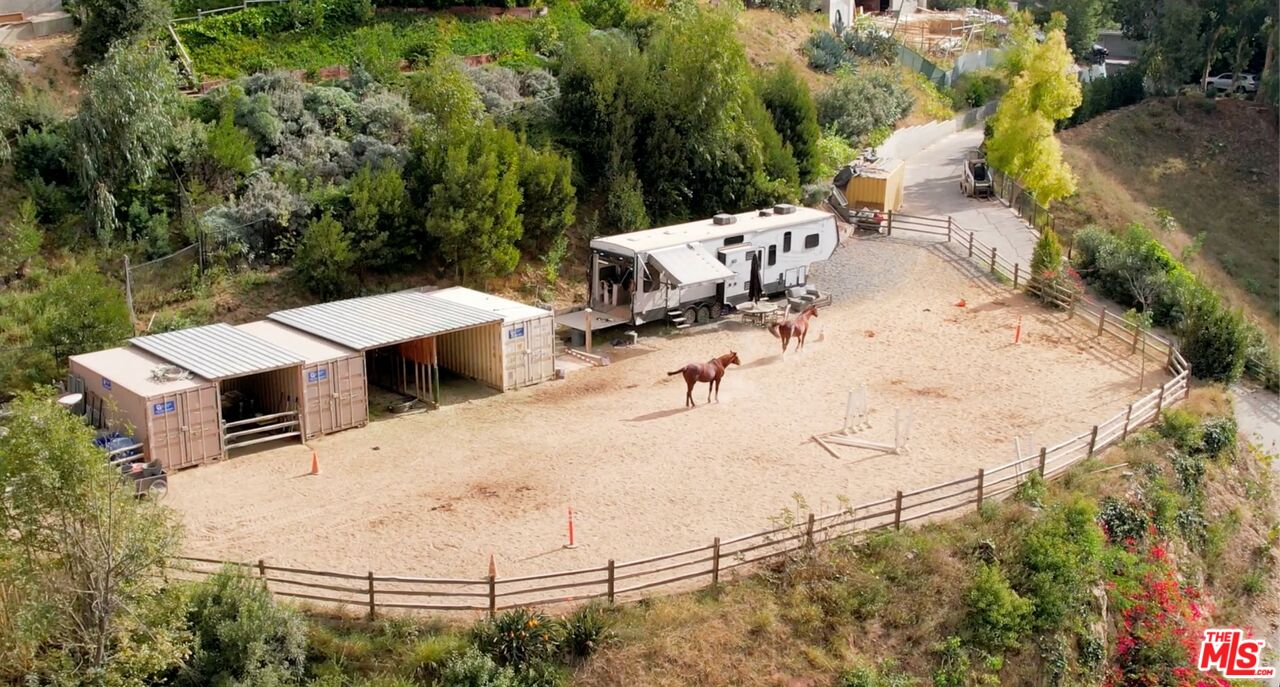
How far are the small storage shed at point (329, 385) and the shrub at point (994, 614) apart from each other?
1308cm

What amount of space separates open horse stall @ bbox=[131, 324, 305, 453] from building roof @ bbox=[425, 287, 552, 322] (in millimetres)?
5050

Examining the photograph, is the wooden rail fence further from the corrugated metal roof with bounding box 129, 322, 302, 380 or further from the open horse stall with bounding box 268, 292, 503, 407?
the open horse stall with bounding box 268, 292, 503, 407

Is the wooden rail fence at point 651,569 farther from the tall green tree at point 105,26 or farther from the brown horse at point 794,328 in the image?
the tall green tree at point 105,26

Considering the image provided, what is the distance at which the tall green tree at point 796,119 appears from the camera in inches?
1705

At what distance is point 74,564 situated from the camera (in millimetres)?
16062

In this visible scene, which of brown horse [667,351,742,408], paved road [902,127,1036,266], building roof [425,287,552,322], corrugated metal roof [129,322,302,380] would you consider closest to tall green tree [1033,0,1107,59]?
paved road [902,127,1036,266]

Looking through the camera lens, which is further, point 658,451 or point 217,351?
point 217,351

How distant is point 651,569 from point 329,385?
29.3ft

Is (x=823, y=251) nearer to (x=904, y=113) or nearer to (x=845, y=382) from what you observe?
(x=845, y=382)

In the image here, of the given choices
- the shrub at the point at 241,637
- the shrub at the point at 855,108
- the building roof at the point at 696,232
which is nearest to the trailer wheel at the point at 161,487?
the shrub at the point at 241,637

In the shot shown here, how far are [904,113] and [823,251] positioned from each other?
73.7 ft

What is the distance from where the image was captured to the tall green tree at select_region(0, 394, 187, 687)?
614 inches

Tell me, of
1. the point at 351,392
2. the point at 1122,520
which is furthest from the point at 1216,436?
the point at 351,392

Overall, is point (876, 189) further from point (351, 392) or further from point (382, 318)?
point (351, 392)
